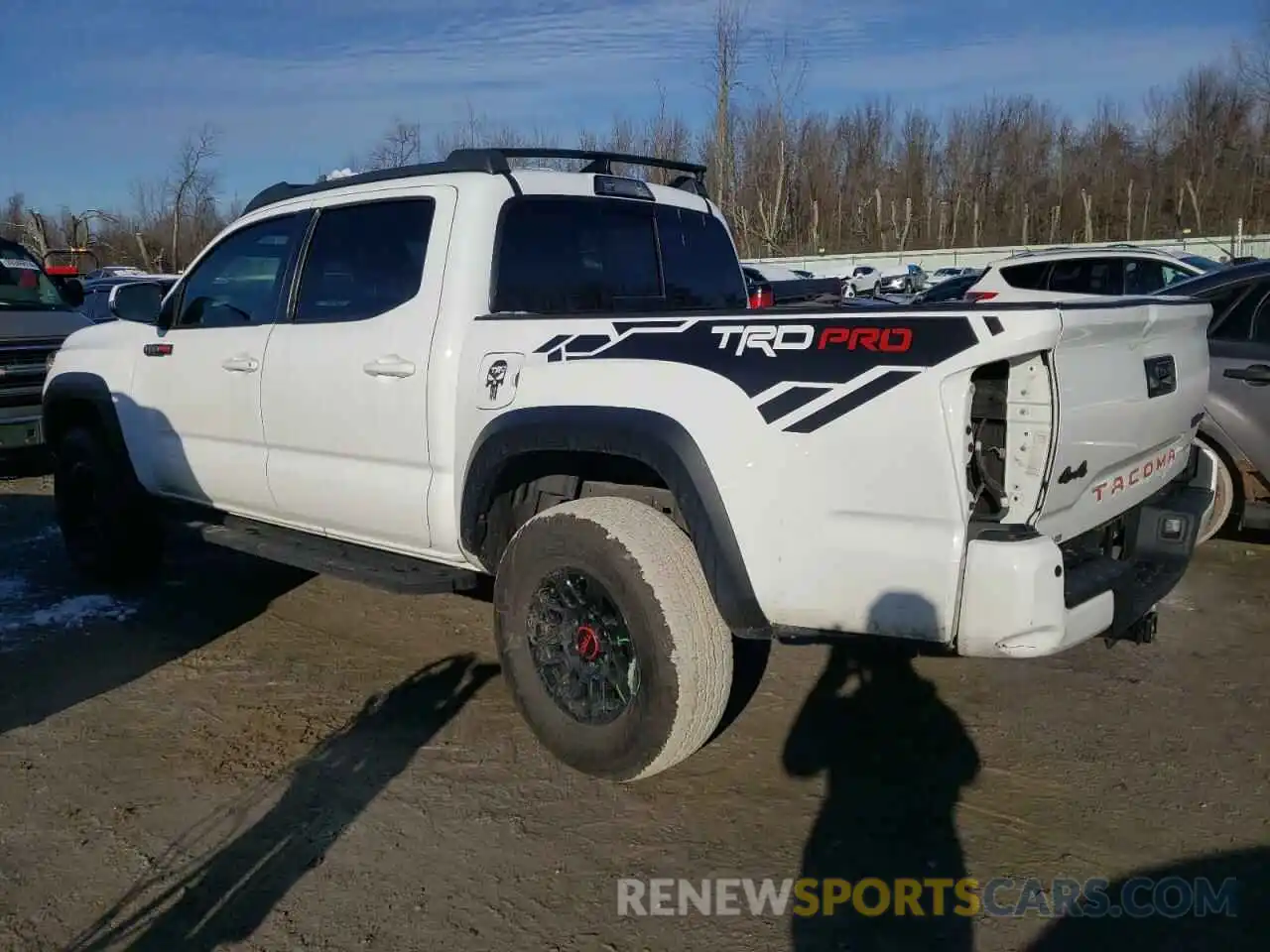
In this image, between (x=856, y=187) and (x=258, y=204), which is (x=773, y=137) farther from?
(x=258, y=204)

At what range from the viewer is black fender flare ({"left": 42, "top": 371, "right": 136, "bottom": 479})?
5.64 m

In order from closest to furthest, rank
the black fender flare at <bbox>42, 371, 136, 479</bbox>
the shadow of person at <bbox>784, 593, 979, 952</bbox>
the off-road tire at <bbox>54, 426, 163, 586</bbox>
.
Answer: the shadow of person at <bbox>784, 593, 979, 952</bbox> < the black fender flare at <bbox>42, 371, 136, 479</bbox> < the off-road tire at <bbox>54, 426, 163, 586</bbox>

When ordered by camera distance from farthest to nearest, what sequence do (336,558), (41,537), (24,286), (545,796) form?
(24,286)
(41,537)
(336,558)
(545,796)

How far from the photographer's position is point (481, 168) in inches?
159

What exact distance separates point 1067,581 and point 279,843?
8.06ft

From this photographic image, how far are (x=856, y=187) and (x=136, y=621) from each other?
54322 mm

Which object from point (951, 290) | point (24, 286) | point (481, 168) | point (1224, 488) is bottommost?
point (1224, 488)

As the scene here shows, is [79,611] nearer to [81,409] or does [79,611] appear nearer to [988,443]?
[81,409]

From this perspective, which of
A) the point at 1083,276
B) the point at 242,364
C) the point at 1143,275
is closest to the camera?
the point at 242,364

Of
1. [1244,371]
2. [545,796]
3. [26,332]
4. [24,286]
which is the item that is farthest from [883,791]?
[24,286]

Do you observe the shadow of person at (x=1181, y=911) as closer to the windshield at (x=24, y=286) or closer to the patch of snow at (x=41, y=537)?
the patch of snow at (x=41, y=537)

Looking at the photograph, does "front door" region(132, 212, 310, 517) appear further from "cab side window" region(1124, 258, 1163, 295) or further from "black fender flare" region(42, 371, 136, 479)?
"cab side window" region(1124, 258, 1163, 295)

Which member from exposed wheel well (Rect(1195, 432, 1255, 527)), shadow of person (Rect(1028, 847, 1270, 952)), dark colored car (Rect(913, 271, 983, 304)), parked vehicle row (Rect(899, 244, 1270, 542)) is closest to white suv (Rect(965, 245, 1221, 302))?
parked vehicle row (Rect(899, 244, 1270, 542))

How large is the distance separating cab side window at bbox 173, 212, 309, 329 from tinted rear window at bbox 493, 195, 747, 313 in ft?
3.89
